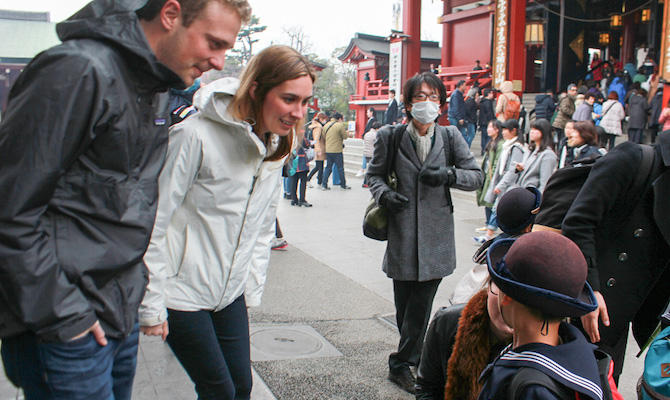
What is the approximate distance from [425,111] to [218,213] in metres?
1.64

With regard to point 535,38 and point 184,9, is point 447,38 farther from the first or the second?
point 184,9

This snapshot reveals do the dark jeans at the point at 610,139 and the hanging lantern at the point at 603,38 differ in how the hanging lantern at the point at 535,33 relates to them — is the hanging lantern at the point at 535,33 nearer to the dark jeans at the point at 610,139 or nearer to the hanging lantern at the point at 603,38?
the hanging lantern at the point at 603,38

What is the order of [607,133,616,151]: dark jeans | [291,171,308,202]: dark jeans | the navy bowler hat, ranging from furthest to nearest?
[607,133,616,151]: dark jeans, [291,171,308,202]: dark jeans, the navy bowler hat

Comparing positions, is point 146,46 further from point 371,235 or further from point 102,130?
point 371,235

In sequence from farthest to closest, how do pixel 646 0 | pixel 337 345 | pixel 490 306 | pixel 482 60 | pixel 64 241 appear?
pixel 482 60 < pixel 646 0 < pixel 337 345 < pixel 490 306 < pixel 64 241

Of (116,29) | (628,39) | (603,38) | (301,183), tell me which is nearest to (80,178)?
Result: (116,29)

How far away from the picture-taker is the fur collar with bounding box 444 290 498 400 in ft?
5.67

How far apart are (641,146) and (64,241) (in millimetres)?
2256

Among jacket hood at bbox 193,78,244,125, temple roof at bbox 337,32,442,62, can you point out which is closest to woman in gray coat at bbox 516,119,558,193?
jacket hood at bbox 193,78,244,125

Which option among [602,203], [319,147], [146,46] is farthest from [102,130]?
[319,147]

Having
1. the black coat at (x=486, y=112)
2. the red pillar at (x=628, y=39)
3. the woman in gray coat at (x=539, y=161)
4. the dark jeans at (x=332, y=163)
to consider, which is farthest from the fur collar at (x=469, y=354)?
the red pillar at (x=628, y=39)

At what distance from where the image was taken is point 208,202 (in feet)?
6.37

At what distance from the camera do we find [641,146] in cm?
238

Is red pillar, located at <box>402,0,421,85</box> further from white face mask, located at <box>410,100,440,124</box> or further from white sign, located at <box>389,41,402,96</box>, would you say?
white face mask, located at <box>410,100,440,124</box>
